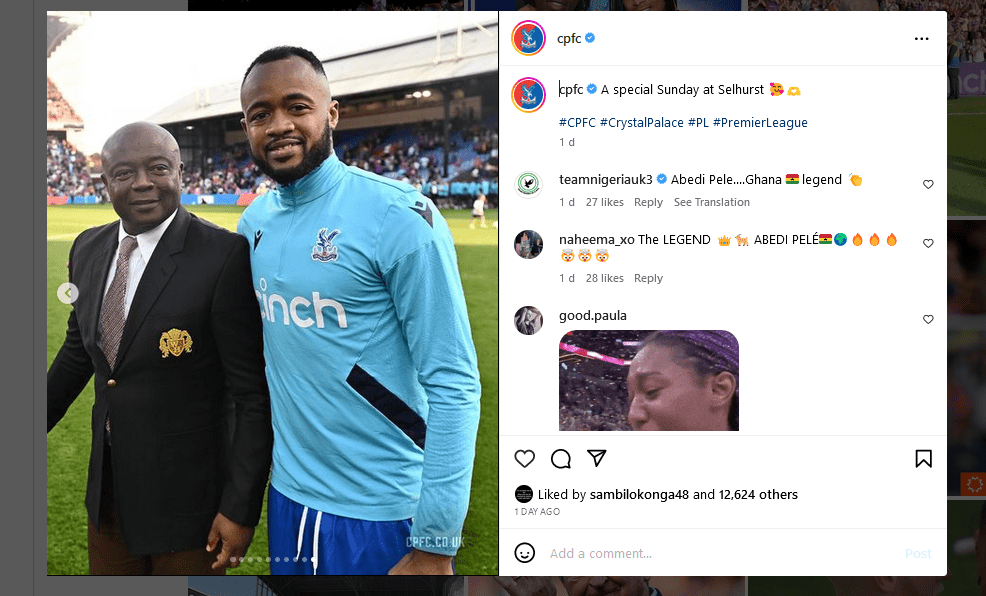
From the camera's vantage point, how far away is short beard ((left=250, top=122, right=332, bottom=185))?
3.58 meters

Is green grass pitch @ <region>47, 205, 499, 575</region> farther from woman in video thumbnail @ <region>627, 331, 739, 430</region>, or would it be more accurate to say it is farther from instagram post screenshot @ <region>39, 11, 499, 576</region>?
woman in video thumbnail @ <region>627, 331, 739, 430</region>

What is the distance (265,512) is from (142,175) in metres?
1.36

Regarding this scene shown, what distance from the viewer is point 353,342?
3506mm

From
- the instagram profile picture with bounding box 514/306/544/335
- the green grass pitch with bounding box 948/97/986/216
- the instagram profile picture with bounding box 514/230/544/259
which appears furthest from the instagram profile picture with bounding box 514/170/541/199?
the green grass pitch with bounding box 948/97/986/216

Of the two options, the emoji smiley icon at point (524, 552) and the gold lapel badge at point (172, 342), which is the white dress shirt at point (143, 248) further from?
the emoji smiley icon at point (524, 552)

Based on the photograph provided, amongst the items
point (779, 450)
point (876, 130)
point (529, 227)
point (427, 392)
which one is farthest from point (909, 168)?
point (427, 392)

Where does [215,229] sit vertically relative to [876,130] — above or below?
below

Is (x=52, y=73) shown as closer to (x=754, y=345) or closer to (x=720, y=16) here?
(x=720, y=16)

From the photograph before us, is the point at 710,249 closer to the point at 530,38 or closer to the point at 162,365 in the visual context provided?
the point at 530,38

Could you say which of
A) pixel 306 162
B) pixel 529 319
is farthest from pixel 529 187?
pixel 306 162

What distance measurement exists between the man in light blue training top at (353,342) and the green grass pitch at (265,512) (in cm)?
7

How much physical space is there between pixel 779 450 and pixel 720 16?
165 centimetres

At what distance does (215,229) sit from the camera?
11.9 ft

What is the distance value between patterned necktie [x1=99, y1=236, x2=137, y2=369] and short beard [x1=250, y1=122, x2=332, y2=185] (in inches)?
22.8
